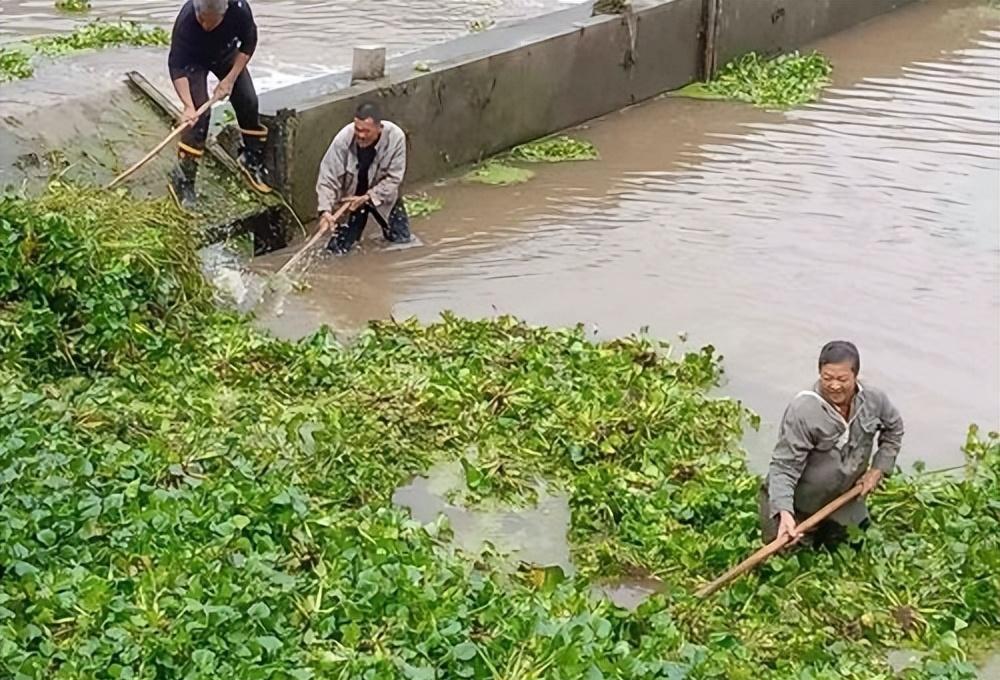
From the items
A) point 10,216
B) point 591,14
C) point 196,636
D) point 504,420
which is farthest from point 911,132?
point 196,636

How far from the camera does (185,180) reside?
10820 mm

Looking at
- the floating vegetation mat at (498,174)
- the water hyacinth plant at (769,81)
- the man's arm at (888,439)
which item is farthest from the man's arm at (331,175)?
the water hyacinth plant at (769,81)

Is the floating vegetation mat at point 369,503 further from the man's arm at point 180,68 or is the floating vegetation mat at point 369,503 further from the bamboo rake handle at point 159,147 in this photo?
the man's arm at point 180,68

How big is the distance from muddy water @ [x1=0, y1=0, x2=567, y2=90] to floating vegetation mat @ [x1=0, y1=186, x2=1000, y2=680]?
6.08 metres

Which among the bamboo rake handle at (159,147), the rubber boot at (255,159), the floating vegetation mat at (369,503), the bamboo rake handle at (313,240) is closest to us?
the floating vegetation mat at (369,503)

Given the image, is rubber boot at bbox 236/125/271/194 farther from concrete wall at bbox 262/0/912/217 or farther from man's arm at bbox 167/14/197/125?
man's arm at bbox 167/14/197/125

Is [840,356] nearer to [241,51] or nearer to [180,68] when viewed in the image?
[241,51]

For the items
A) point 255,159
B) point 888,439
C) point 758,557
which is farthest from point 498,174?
point 758,557

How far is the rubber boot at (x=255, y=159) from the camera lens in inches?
446

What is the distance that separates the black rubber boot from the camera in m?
10.8

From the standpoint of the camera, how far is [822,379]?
6.65m

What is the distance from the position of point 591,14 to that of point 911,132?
3.60 meters

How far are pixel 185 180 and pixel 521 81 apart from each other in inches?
169

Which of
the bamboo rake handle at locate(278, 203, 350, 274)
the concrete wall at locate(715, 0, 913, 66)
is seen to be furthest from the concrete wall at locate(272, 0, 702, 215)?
the bamboo rake handle at locate(278, 203, 350, 274)
